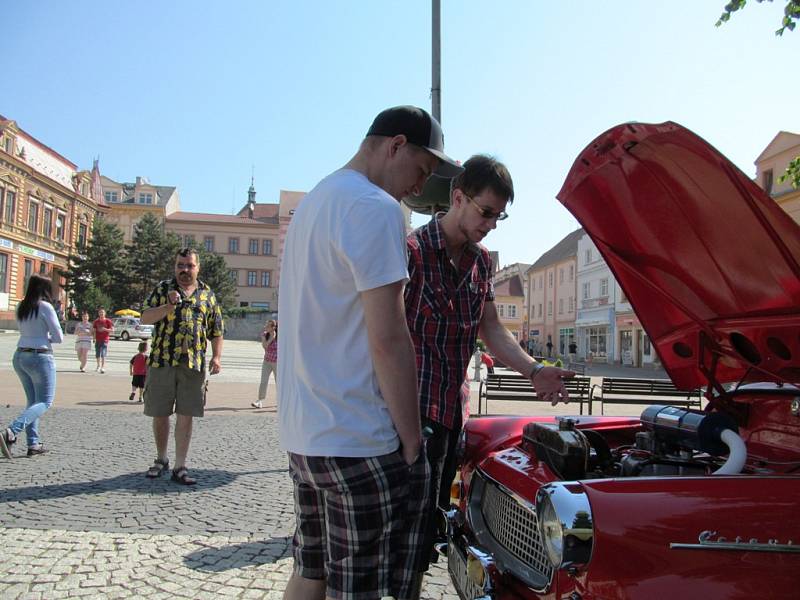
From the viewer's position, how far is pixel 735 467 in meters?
2.03

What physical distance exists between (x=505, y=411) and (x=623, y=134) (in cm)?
903

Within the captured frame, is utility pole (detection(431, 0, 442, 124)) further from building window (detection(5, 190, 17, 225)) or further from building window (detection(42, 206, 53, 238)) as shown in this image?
building window (detection(42, 206, 53, 238))

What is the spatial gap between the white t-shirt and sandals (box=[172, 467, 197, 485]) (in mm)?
3576

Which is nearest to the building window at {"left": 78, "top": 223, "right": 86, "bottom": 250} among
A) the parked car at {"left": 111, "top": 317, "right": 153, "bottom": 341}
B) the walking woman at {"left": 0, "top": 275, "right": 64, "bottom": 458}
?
the parked car at {"left": 111, "top": 317, "right": 153, "bottom": 341}

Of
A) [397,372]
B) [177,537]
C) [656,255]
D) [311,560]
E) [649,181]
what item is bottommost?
[177,537]

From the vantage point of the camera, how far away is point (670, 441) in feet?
8.10

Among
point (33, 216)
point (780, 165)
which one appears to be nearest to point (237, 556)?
point (780, 165)

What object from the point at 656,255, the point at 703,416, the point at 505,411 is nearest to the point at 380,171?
the point at 656,255

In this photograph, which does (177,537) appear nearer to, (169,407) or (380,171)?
(169,407)

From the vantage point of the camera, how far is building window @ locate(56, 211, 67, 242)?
49950 mm

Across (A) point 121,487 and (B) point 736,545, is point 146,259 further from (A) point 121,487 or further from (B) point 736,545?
(B) point 736,545

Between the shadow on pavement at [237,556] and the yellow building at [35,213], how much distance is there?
40639 millimetres

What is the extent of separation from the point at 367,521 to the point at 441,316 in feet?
3.43

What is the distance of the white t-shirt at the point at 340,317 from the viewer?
159 centimetres
